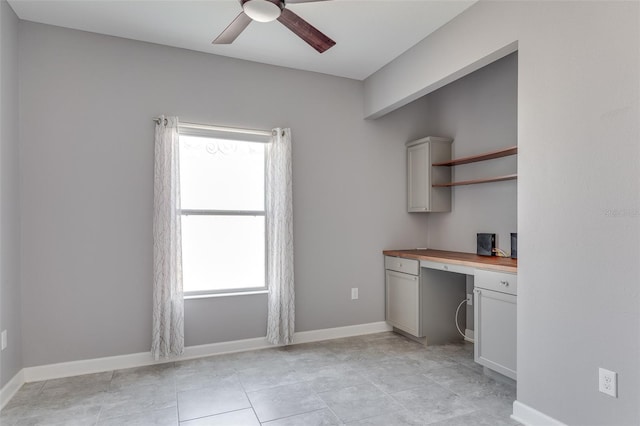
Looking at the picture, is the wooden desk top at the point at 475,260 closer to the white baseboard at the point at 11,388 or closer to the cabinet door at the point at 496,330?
the cabinet door at the point at 496,330

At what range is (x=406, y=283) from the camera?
3.79 meters

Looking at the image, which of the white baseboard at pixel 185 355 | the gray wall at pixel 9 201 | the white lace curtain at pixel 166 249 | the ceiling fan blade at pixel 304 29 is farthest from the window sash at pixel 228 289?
the ceiling fan blade at pixel 304 29

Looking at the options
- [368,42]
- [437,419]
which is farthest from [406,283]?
[368,42]

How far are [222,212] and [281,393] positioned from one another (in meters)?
1.66

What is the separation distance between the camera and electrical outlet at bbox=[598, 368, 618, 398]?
1.76m

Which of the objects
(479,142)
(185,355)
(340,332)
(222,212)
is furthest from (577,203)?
(185,355)

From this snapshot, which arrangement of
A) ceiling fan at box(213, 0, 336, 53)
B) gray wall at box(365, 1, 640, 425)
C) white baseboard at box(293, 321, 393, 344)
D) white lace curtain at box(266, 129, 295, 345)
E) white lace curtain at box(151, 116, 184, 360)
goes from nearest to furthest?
gray wall at box(365, 1, 640, 425), ceiling fan at box(213, 0, 336, 53), white lace curtain at box(151, 116, 184, 360), white lace curtain at box(266, 129, 295, 345), white baseboard at box(293, 321, 393, 344)

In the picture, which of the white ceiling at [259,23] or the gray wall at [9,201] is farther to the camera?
the white ceiling at [259,23]

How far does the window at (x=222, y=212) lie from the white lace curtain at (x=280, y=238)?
0.40ft

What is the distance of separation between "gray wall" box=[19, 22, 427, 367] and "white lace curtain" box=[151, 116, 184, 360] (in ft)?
0.42

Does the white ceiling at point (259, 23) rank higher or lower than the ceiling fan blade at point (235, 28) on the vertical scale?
higher

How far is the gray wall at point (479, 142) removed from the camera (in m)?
3.38

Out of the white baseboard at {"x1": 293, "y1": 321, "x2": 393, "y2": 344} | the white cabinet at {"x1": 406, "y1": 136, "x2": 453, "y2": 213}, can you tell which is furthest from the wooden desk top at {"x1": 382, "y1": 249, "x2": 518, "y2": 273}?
the white baseboard at {"x1": 293, "y1": 321, "x2": 393, "y2": 344}

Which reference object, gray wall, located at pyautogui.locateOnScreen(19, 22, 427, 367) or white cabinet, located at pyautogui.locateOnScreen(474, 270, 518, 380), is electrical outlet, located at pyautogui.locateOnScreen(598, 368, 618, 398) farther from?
gray wall, located at pyautogui.locateOnScreen(19, 22, 427, 367)
